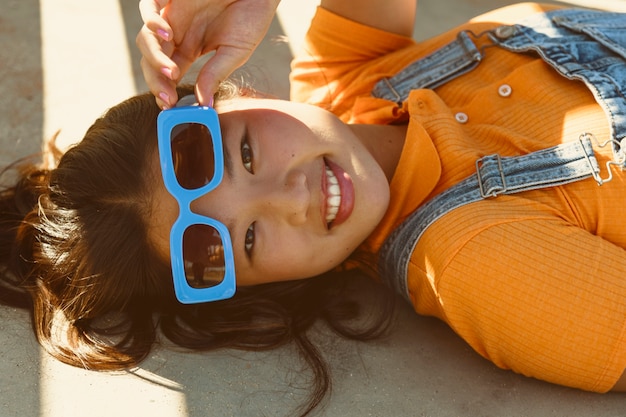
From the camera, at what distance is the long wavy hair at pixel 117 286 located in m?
1.55

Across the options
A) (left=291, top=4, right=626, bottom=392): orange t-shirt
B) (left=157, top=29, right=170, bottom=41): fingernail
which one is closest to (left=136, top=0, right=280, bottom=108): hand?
(left=157, top=29, right=170, bottom=41): fingernail

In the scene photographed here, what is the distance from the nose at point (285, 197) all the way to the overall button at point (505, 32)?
0.73 metres

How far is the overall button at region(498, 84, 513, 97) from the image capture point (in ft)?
5.60

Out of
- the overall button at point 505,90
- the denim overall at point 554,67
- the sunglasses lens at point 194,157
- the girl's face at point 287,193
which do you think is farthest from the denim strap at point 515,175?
the sunglasses lens at point 194,157

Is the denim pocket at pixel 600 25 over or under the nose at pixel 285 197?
over

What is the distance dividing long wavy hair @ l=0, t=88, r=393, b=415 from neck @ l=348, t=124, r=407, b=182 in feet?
1.13

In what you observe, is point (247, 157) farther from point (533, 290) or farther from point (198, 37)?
point (533, 290)

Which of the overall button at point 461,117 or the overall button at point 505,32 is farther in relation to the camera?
the overall button at point 505,32

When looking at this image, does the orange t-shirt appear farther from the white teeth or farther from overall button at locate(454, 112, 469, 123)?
the white teeth

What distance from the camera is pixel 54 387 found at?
4.83 ft

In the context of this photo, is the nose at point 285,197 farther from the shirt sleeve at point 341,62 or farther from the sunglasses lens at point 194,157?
the shirt sleeve at point 341,62

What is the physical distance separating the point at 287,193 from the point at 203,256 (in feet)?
0.74

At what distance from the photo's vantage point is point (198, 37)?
153cm

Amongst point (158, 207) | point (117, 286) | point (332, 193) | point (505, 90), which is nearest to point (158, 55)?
point (158, 207)
